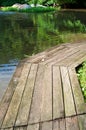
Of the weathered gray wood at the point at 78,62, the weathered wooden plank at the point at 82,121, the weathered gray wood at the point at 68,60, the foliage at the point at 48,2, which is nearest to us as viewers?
the weathered wooden plank at the point at 82,121

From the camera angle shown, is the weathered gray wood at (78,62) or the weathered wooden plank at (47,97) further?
the weathered gray wood at (78,62)

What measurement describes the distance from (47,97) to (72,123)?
884mm

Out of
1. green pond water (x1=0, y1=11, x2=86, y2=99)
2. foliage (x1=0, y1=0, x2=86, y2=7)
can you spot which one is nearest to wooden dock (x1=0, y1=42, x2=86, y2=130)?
green pond water (x1=0, y1=11, x2=86, y2=99)

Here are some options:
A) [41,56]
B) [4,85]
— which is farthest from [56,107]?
[41,56]

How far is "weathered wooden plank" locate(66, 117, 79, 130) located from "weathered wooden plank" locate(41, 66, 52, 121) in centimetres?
23

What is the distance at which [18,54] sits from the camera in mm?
8242

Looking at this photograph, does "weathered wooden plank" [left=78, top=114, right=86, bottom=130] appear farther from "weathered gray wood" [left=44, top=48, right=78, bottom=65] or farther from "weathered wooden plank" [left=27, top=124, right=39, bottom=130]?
"weathered gray wood" [left=44, top=48, right=78, bottom=65]

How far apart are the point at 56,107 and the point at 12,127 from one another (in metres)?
0.69

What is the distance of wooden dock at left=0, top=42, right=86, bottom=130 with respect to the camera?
355 centimetres

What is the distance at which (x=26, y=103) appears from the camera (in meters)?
4.14

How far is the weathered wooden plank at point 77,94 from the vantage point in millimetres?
3846

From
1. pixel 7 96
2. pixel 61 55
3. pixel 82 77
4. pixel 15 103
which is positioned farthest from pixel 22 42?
pixel 15 103

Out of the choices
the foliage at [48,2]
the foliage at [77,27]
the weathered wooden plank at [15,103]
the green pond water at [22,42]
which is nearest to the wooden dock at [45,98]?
the weathered wooden plank at [15,103]

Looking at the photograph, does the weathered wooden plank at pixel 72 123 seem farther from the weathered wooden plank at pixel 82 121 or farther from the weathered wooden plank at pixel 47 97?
the weathered wooden plank at pixel 47 97
